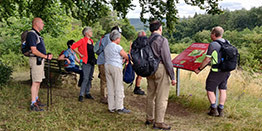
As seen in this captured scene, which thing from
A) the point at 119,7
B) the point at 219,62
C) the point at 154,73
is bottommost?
the point at 154,73

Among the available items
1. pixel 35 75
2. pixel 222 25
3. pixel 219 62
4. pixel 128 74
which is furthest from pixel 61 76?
pixel 222 25

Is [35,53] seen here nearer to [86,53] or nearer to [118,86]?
[86,53]

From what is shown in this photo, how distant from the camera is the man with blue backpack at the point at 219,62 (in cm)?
476

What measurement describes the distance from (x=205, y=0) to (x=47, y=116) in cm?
547

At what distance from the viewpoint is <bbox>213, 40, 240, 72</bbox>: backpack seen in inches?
186

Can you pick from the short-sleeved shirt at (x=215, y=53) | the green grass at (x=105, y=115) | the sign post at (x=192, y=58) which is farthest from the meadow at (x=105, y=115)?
the short-sleeved shirt at (x=215, y=53)

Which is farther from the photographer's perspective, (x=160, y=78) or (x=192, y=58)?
(x=192, y=58)

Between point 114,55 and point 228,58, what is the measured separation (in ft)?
7.56

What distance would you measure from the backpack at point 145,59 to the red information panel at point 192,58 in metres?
1.66

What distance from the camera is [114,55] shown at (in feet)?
16.4

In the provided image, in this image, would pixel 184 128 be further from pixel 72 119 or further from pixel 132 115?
pixel 72 119

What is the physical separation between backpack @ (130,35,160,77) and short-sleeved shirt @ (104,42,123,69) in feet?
2.74

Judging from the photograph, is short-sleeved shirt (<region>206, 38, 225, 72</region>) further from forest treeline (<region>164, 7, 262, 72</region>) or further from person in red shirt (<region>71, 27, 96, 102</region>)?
forest treeline (<region>164, 7, 262, 72</region>)

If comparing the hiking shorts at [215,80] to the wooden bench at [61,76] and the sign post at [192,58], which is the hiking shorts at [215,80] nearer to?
the sign post at [192,58]
